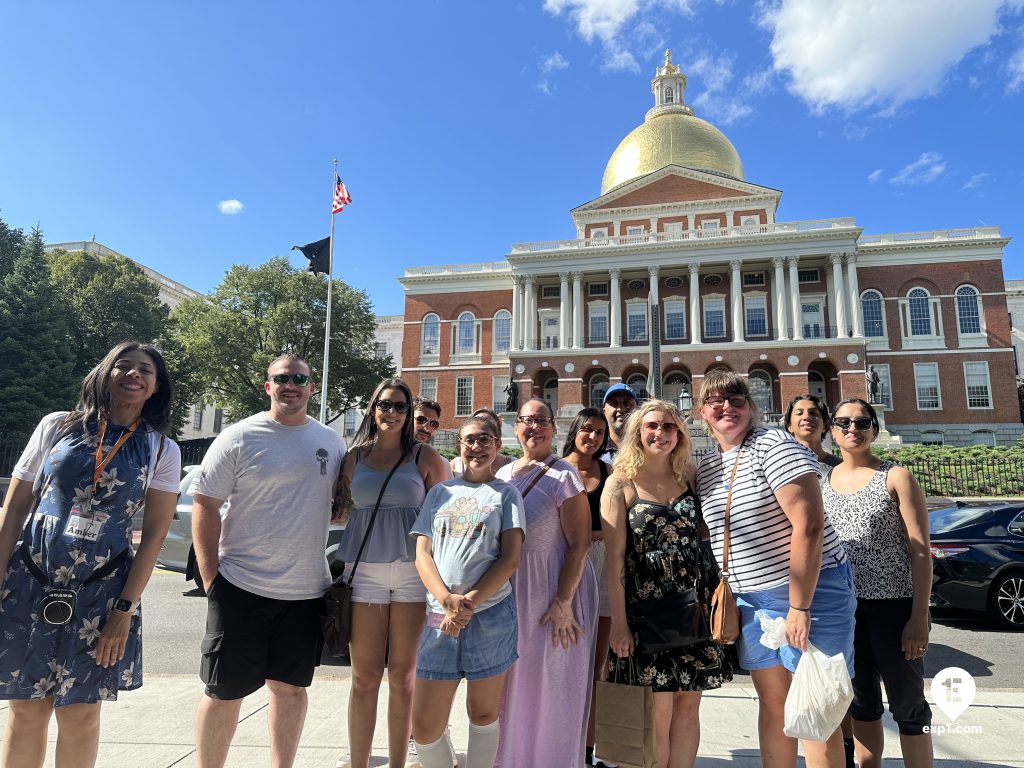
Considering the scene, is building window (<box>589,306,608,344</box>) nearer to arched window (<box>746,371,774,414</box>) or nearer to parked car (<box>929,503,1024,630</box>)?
arched window (<box>746,371,774,414</box>)

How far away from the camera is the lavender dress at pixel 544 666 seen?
10.6ft

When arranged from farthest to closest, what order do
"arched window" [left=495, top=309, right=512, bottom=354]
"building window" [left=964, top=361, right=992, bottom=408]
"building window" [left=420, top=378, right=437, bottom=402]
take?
1. "building window" [left=420, top=378, right=437, bottom=402]
2. "arched window" [left=495, top=309, right=512, bottom=354]
3. "building window" [left=964, top=361, right=992, bottom=408]

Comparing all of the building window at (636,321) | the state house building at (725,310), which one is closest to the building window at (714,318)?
the state house building at (725,310)

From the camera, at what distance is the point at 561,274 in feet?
138

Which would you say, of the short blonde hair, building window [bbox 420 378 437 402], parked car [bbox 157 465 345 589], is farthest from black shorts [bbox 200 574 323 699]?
building window [bbox 420 378 437 402]

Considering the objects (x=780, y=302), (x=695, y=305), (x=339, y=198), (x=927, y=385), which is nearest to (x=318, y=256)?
(x=339, y=198)

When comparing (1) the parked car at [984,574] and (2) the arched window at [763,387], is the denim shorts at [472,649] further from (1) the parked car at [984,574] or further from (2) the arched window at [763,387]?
(2) the arched window at [763,387]

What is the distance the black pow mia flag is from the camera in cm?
2492

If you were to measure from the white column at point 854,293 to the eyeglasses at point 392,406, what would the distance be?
39.4 meters

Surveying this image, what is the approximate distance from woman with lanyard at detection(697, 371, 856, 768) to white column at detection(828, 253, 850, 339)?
38337 millimetres

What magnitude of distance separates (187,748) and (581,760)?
240 centimetres

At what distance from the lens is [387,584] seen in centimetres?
328

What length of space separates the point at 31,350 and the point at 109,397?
30003mm

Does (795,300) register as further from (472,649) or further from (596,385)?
(472,649)
